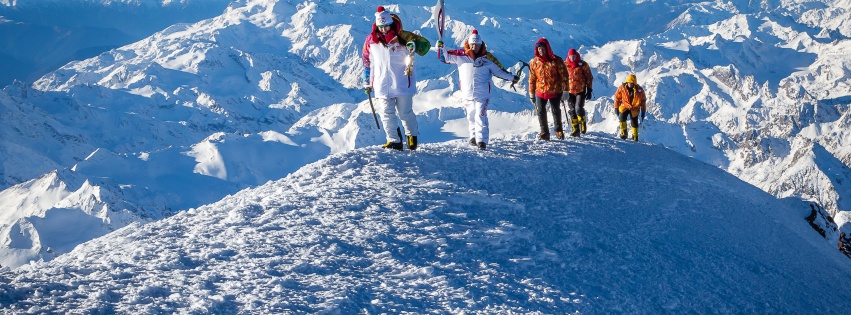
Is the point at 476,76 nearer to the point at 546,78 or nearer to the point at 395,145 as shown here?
the point at 546,78

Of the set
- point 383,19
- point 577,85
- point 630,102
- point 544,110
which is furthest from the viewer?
point 630,102

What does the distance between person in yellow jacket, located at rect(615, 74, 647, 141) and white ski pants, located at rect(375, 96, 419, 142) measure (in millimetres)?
8874

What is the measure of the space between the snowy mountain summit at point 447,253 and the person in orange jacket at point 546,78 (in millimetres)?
3476

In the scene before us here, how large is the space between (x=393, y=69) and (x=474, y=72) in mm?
2418

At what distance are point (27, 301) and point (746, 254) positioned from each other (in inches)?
364

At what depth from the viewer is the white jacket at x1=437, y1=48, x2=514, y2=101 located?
13836mm

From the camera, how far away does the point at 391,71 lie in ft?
39.8

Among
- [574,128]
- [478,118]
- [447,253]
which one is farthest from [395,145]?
[574,128]

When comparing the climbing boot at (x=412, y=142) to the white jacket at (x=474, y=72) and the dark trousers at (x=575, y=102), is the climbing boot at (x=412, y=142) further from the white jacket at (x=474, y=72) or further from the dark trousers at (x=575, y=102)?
the dark trousers at (x=575, y=102)

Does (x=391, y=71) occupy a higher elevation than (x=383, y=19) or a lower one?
lower

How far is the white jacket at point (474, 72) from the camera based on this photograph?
13.8m

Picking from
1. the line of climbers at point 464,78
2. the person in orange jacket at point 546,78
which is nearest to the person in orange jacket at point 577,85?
the line of climbers at point 464,78

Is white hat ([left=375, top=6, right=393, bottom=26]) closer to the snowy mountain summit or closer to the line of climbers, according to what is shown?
the line of climbers

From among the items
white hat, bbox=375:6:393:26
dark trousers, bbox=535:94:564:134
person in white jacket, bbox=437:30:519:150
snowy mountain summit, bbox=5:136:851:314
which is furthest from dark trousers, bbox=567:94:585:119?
white hat, bbox=375:6:393:26
